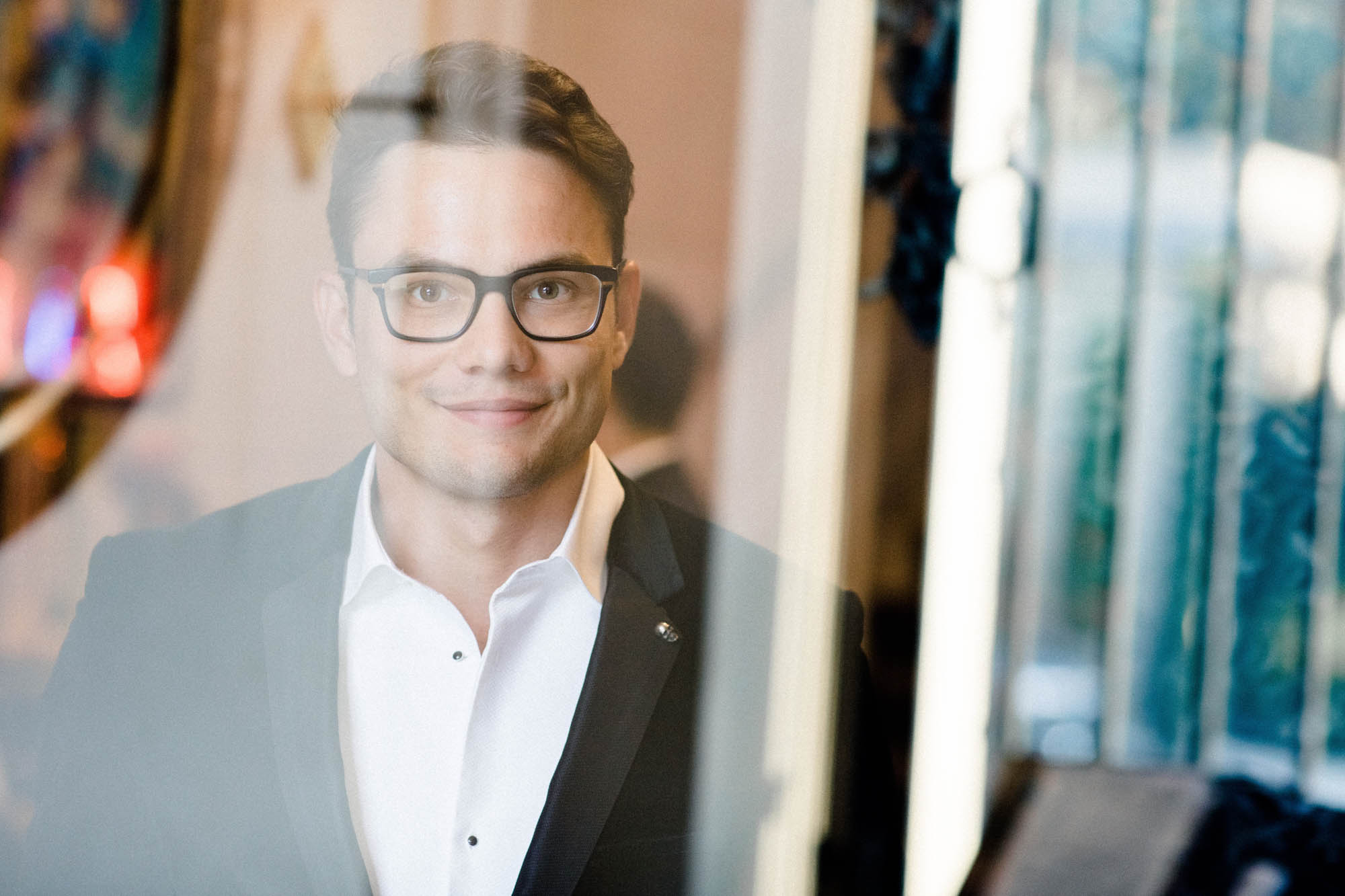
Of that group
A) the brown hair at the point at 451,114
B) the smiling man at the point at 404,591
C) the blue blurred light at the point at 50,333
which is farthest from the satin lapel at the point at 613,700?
the blue blurred light at the point at 50,333

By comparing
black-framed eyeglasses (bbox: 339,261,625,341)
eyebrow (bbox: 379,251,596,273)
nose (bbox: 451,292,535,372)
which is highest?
eyebrow (bbox: 379,251,596,273)

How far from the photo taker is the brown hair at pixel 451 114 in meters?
0.57

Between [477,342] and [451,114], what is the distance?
139 millimetres

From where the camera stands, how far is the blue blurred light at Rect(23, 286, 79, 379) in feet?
1.88

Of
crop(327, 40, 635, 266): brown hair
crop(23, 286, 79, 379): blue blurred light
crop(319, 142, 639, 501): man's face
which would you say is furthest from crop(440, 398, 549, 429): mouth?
crop(23, 286, 79, 379): blue blurred light

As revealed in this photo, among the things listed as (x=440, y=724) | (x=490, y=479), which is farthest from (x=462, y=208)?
(x=440, y=724)

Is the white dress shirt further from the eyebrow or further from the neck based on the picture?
the eyebrow

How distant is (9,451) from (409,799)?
32 cm

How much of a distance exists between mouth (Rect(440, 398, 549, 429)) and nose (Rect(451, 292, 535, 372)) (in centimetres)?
2

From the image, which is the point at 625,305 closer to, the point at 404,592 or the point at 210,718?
the point at 404,592

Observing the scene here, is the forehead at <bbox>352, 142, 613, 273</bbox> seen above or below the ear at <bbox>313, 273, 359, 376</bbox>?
above

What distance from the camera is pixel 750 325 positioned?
2.15 ft

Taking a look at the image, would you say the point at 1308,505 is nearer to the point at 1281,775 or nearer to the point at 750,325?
the point at 1281,775

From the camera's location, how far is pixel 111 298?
575mm
